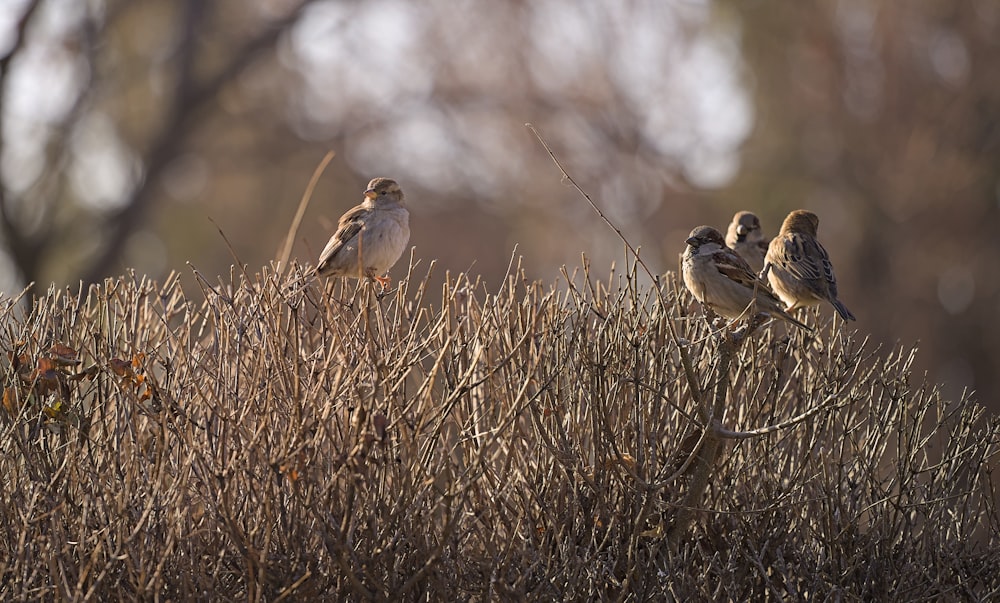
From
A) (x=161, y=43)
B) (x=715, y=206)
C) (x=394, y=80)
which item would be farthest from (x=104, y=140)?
(x=715, y=206)

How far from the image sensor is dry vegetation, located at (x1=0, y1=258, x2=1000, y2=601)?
15.2 ft

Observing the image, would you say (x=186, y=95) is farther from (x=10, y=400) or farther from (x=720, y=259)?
(x=10, y=400)

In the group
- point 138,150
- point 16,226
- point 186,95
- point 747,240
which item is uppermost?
point 186,95

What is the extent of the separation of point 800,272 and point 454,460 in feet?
9.54

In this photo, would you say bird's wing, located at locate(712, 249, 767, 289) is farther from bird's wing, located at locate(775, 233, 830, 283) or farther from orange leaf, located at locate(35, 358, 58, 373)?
orange leaf, located at locate(35, 358, 58, 373)

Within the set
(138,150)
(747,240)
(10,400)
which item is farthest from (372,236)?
(138,150)

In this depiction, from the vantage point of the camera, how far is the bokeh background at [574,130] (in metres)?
20.0

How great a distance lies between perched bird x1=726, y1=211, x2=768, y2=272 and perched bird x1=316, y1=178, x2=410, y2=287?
7.21ft

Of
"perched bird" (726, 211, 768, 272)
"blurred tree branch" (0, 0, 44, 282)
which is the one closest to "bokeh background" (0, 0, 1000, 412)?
"blurred tree branch" (0, 0, 44, 282)

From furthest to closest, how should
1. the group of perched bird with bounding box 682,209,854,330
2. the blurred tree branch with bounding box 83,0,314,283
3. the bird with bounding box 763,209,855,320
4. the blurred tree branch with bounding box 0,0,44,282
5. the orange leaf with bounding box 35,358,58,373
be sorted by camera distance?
1. the blurred tree branch with bounding box 83,0,314,283
2. the blurred tree branch with bounding box 0,0,44,282
3. the bird with bounding box 763,209,855,320
4. the group of perched bird with bounding box 682,209,854,330
5. the orange leaf with bounding box 35,358,58,373

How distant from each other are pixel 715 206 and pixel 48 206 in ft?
36.0

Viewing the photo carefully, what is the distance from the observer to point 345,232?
6945 mm

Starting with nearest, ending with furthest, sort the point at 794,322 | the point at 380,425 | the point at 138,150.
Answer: the point at 380,425
the point at 794,322
the point at 138,150

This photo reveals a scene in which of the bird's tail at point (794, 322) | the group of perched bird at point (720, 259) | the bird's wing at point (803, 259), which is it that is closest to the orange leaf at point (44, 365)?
the group of perched bird at point (720, 259)
